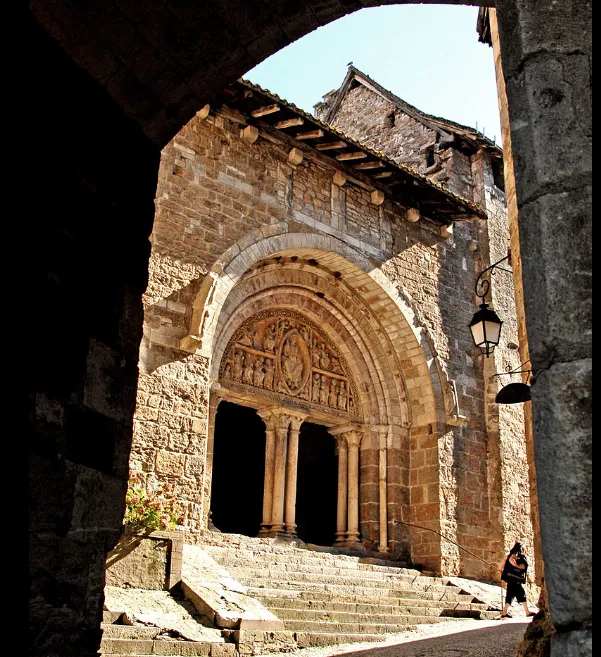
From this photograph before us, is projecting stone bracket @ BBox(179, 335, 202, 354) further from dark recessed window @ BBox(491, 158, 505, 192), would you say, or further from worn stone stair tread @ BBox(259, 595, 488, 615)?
dark recessed window @ BBox(491, 158, 505, 192)

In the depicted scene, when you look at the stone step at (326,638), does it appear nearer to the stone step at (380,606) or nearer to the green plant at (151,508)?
the stone step at (380,606)

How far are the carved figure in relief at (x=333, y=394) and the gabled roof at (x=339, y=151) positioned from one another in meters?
3.06

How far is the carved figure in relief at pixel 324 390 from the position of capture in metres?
11.8

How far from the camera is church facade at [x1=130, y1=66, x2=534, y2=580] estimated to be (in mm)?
9398

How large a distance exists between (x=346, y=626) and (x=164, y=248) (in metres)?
4.75

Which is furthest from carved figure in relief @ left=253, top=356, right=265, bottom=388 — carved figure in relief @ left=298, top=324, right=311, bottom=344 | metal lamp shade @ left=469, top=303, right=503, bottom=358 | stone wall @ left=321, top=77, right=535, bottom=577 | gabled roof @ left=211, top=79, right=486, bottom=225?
metal lamp shade @ left=469, top=303, right=503, bottom=358

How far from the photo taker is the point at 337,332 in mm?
12156

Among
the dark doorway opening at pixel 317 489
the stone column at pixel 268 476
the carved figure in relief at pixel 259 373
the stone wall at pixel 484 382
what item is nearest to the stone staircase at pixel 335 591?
the stone column at pixel 268 476

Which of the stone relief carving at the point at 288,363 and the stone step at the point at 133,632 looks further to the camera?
the stone relief carving at the point at 288,363

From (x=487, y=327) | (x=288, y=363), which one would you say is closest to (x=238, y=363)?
(x=288, y=363)

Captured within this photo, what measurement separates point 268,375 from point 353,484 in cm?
214

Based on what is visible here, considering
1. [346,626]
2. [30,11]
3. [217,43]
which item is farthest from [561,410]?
[346,626]

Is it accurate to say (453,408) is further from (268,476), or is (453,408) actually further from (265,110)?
(265,110)
